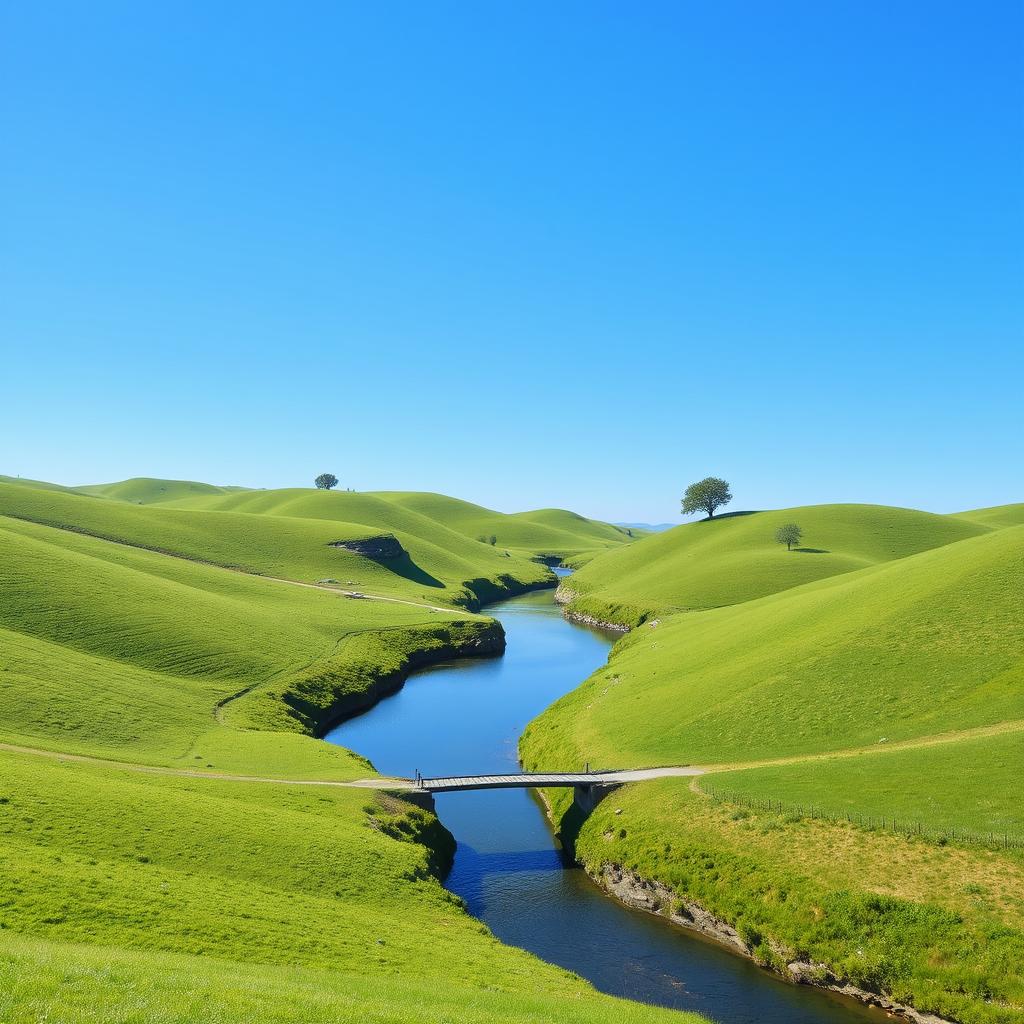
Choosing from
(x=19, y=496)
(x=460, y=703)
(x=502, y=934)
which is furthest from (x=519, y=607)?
(x=502, y=934)

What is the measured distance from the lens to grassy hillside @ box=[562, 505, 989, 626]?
417 feet

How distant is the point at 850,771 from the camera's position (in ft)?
132

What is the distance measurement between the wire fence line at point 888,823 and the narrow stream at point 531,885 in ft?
26.5

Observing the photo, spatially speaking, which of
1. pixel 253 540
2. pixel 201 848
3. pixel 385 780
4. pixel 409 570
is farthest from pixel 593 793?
pixel 253 540

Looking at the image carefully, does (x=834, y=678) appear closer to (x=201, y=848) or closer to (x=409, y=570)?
(x=201, y=848)

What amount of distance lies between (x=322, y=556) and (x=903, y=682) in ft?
415

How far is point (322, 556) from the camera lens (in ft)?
508

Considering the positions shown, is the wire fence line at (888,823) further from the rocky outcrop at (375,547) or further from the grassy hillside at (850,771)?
the rocky outcrop at (375,547)

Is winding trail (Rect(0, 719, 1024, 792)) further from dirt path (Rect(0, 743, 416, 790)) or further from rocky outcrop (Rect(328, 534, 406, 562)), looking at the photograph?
rocky outcrop (Rect(328, 534, 406, 562))

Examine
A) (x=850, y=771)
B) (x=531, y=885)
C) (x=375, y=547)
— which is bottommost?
(x=531, y=885)

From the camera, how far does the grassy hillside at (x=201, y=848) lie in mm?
17500

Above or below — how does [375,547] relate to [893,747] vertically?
above

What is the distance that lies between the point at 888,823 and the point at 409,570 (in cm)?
14206

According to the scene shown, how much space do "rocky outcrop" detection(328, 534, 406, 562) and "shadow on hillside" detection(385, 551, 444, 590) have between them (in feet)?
4.19
